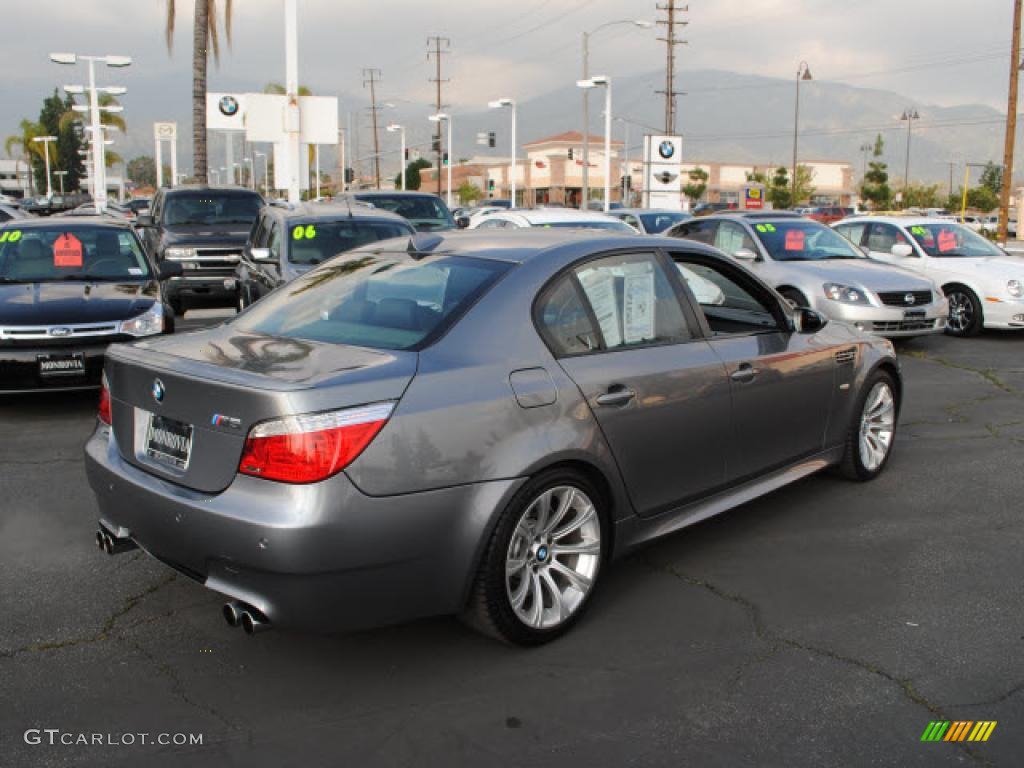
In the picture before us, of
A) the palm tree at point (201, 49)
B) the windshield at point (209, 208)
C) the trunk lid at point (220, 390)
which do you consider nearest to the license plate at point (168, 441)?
the trunk lid at point (220, 390)

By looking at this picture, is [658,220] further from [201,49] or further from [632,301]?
[632,301]

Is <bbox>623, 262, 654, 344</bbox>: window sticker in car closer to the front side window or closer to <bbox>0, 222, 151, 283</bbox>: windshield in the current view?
the front side window

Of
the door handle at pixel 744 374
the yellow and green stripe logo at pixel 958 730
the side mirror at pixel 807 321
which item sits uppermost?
the side mirror at pixel 807 321

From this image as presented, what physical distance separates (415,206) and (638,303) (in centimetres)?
1286

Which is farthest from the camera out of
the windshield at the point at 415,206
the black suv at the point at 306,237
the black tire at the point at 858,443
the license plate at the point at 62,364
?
the windshield at the point at 415,206

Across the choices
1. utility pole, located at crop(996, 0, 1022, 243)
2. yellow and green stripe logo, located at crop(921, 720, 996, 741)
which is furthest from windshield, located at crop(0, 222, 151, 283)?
utility pole, located at crop(996, 0, 1022, 243)

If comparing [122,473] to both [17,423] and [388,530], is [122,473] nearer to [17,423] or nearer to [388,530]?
[388,530]

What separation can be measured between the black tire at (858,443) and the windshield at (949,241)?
815 cm

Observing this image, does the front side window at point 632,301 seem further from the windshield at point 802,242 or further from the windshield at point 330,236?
the windshield at point 802,242

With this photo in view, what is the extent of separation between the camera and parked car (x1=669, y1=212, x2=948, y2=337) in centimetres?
1088

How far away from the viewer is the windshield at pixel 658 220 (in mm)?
20625

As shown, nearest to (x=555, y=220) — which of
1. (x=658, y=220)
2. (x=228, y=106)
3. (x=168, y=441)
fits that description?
(x=658, y=220)

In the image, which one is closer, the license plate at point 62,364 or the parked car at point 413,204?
the license plate at point 62,364

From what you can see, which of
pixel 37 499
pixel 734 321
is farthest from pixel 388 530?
pixel 37 499
